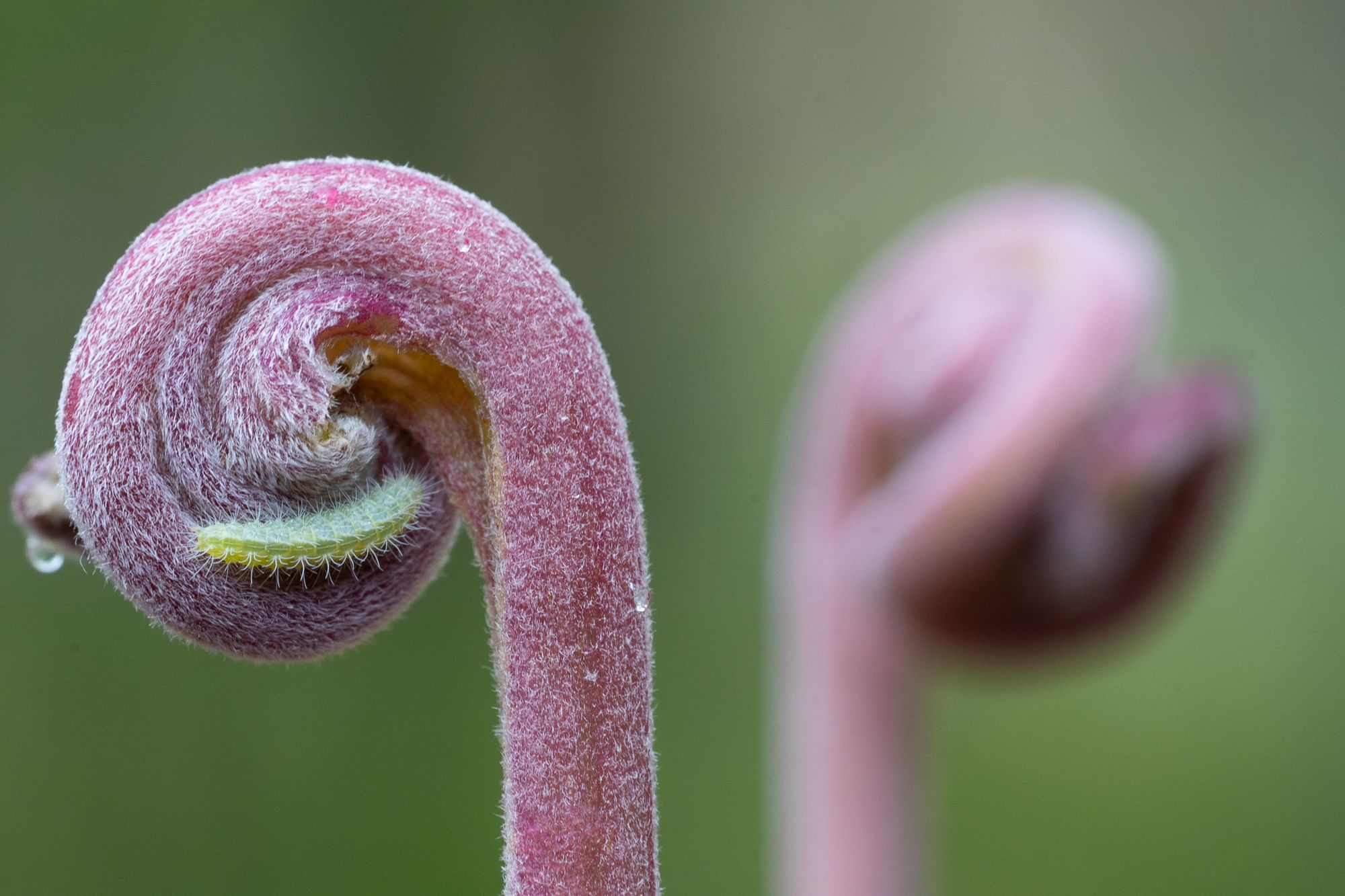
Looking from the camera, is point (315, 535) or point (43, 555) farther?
point (43, 555)

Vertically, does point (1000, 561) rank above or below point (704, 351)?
below

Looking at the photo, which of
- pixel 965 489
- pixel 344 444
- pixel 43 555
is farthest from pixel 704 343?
pixel 344 444

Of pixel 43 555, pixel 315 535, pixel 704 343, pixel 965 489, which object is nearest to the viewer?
pixel 315 535

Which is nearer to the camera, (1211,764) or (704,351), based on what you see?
(1211,764)

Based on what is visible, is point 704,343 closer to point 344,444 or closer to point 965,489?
point 965,489

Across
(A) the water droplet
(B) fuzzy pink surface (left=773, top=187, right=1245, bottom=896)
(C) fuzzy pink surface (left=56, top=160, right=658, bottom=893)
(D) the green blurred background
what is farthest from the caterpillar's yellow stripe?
(D) the green blurred background

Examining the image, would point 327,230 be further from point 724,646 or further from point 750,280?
point 750,280

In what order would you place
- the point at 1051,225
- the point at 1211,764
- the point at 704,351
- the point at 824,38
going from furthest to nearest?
the point at 824,38 < the point at 704,351 < the point at 1211,764 < the point at 1051,225

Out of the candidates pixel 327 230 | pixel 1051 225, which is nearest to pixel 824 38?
pixel 1051 225
